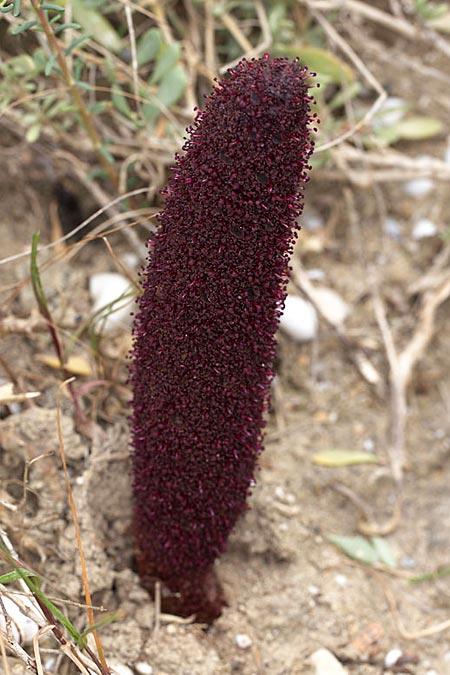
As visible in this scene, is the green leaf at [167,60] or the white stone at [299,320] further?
the white stone at [299,320]

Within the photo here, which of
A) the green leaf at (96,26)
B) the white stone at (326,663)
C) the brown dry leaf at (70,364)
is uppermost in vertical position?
the green leaf at (96,26)

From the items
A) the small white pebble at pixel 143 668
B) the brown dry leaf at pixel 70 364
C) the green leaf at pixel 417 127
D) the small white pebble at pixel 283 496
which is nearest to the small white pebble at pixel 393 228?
the green leaf at pixel 417 127

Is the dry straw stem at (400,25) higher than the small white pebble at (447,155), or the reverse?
the dry straw stem at (400,25)

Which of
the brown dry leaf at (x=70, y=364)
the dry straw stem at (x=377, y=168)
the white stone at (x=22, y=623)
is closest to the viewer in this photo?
the white stone at (x=22, y=623)

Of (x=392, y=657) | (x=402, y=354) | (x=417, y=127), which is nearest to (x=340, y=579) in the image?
(x=392, y=657)

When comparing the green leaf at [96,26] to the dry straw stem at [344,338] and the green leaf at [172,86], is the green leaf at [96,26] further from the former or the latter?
the dry straw stem at [344,338]

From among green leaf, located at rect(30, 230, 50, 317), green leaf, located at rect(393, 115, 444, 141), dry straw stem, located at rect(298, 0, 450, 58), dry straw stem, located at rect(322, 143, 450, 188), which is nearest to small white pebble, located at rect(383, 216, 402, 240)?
dry straw stem, located at rect(322, 143, 450, 188)

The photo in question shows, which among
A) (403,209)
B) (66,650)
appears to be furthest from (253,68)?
(403,209)
